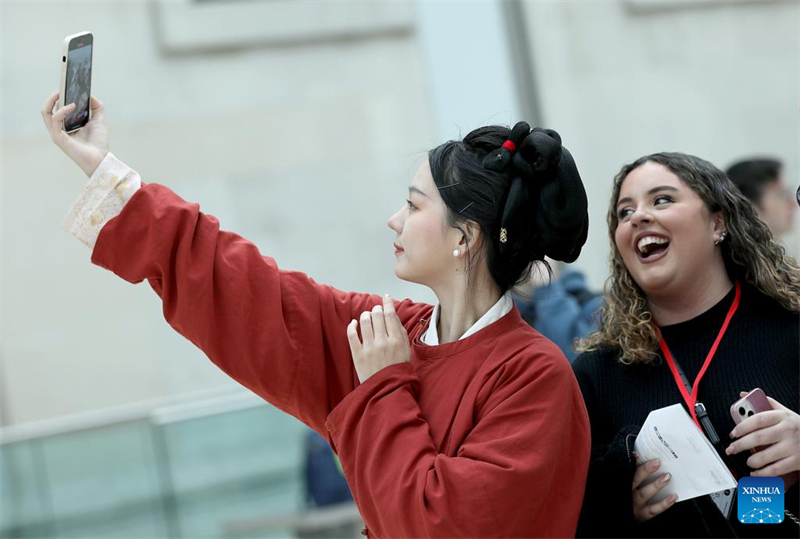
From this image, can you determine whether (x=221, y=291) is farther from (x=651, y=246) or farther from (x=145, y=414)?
(x=145, y=414)

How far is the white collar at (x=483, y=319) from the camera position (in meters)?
2.10

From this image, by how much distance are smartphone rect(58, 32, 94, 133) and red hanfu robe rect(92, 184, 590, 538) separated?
0.25 meters

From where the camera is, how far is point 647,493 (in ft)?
7.06

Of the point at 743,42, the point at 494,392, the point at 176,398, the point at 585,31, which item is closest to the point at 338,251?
the point at 176,398

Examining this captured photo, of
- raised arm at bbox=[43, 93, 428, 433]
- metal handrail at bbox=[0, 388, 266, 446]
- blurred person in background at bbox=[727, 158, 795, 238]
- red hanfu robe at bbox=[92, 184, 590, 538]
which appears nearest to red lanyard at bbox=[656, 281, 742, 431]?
red hanfu robe at bbox=[92, 184, 590, 538]

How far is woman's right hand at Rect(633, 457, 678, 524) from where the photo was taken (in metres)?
2.12

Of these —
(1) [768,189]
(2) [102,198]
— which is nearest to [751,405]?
(2) [102,198]

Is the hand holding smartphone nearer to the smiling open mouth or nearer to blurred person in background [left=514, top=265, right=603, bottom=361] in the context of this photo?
the smiling open mouth

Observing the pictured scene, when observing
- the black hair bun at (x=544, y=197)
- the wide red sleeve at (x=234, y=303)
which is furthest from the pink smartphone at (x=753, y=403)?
the wide red sleeve at (x=234, y=303)

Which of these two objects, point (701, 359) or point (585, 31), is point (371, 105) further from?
point (701, 359)

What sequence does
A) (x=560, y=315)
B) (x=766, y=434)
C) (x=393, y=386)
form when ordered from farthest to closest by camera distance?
(x=560, y=315) < (x=766, y=434) < (x=393, y=386)

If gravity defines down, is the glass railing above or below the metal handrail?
below

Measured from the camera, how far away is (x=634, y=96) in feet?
21.1

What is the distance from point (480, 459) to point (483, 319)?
0.37 m
